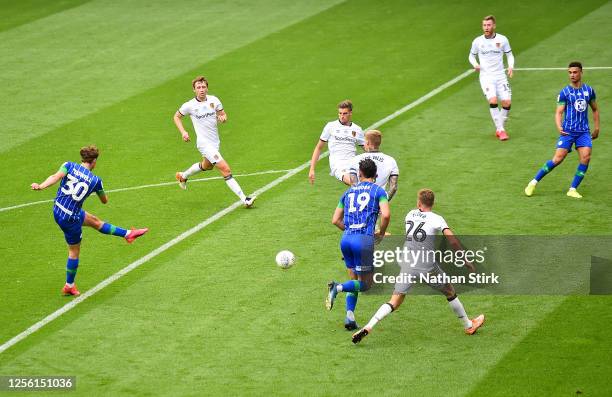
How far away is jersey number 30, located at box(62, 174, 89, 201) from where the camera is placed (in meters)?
16.9

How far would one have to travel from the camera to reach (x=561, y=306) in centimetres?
1655

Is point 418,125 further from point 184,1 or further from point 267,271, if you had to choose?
point 184,1

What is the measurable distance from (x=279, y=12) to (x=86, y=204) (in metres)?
15.8

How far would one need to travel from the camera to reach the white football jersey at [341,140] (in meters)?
19.3

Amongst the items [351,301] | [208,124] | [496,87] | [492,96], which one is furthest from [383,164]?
[496,87]

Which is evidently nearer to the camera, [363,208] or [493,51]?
[363,208]

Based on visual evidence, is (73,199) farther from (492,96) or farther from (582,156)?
(492,96)

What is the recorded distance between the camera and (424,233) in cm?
1500

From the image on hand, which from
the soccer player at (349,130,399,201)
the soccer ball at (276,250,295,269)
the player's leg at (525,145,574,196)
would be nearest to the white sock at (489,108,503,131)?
the player's leg at (525,145,574,196)

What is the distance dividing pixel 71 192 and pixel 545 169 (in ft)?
29.7

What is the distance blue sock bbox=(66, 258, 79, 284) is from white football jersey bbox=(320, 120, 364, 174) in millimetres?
4780

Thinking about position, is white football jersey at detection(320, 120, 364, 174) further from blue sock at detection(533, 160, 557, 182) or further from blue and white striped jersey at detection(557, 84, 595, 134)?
blue and white striped jersey at detection(557, 84, 595, 134)

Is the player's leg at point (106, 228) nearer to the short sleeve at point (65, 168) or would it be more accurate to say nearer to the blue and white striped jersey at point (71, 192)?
the blue and white striped jersey at point (71, 192)

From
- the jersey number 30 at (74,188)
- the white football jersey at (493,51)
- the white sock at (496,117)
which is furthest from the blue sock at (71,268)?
the white football jersey at (493,51)
